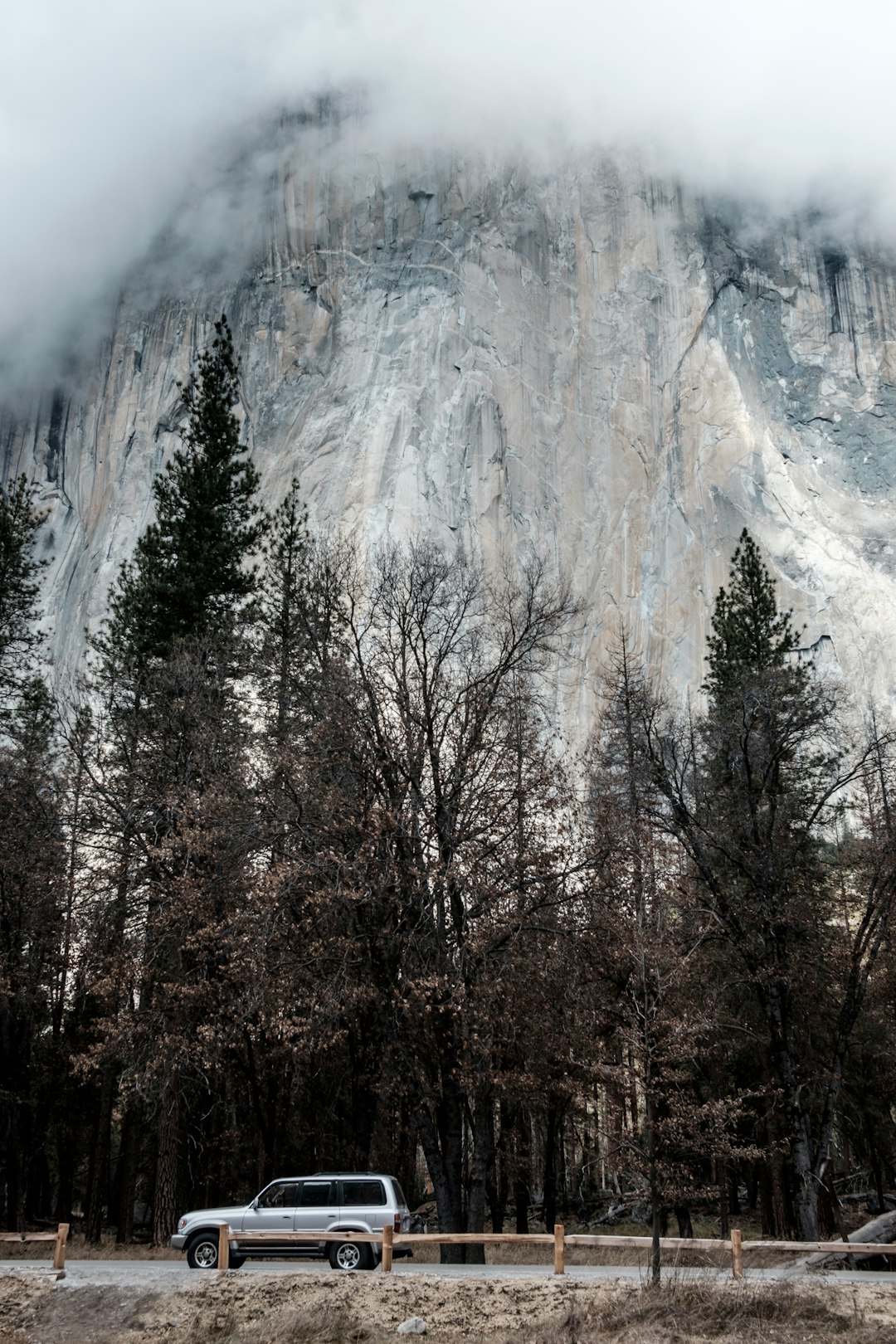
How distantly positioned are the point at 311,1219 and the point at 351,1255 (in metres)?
0.84

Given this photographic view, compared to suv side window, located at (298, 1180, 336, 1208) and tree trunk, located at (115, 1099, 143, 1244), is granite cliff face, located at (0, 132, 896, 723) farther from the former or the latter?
suv side window, located at (298, 1180, 336, 1208)

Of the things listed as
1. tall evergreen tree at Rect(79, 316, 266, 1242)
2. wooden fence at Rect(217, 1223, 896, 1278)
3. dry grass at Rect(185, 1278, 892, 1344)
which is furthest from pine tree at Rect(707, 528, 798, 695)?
dry grass at Rect(185, 1278, 892, 1344)

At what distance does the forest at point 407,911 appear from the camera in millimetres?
19391

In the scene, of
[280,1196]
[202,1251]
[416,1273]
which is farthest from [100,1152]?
[416,1273]

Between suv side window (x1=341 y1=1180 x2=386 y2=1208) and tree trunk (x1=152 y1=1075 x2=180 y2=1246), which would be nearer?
suv side window (x1=341 y1=1180 x2=386 y2=1208)

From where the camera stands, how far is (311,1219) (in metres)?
16.9

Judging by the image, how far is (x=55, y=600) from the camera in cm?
7162

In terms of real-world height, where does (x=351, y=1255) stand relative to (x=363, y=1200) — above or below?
below

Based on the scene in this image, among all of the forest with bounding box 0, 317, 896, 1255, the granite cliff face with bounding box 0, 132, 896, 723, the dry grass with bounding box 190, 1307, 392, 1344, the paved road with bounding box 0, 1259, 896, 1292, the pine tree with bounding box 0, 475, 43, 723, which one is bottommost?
the dry grass with bounding box 190, 1307, 392, 1344

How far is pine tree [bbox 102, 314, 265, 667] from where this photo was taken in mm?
30172

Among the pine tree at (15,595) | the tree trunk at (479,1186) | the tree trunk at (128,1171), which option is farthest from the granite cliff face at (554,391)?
the tree trunk at (479,1186)

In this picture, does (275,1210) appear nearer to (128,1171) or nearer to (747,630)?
(128,1171)

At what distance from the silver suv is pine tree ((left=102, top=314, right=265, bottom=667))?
13382 millimetres

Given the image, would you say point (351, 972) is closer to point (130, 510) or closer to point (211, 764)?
point (211, 764)
